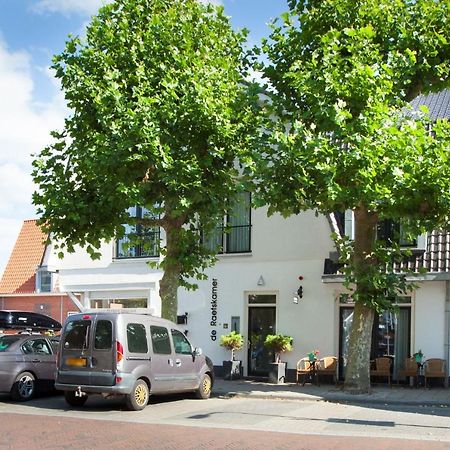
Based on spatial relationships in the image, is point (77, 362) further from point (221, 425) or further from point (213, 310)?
point (213, 310)

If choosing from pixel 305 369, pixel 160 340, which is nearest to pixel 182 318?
pixel 305 369

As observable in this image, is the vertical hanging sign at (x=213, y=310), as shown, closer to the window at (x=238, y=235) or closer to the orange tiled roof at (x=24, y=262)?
the window at (x=238, y=235)

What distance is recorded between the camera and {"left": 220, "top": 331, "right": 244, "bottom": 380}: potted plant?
68.8 feet

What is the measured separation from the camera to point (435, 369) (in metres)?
18.1

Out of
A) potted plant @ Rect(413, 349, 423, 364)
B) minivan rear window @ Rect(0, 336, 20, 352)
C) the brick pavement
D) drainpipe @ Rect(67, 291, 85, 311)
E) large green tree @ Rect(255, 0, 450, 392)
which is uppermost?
large green tree @ Rect(255, 0, 450, 392)

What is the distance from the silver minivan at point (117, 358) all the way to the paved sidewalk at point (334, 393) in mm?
2821

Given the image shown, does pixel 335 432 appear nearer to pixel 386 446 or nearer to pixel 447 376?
pixel 386 446

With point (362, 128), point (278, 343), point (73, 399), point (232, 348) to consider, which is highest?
point (362, 128)

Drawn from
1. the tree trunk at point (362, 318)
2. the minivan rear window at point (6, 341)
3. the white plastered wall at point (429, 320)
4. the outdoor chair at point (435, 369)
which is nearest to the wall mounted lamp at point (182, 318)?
the tree trunk at point (362, 318)

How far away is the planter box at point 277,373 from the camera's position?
20219 millimetres

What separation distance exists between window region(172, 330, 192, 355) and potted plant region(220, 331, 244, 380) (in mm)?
5069

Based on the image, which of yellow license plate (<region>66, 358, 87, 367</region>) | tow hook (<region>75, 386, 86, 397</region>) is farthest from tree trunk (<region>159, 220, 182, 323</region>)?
tow hook (<region>75, 386, 86, 397</region>)

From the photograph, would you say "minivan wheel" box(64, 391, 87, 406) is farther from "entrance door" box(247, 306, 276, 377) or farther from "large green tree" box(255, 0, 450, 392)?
"entrance door" box(247, 306, 276, 377)

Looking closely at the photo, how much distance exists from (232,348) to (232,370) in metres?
0.64
